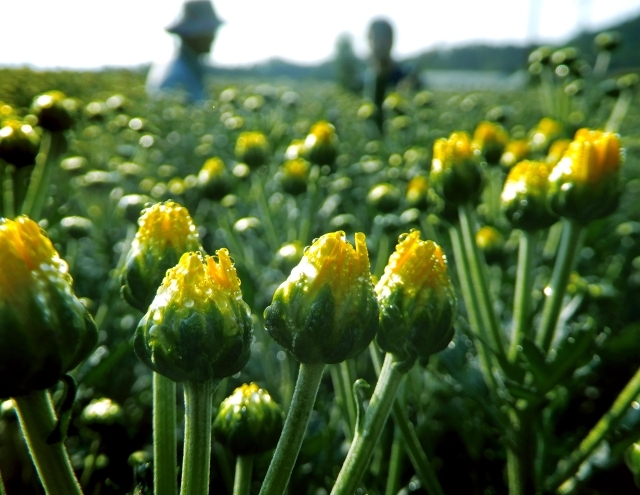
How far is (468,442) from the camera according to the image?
51.4 inches

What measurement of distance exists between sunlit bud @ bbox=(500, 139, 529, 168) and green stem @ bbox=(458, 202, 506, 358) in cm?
72

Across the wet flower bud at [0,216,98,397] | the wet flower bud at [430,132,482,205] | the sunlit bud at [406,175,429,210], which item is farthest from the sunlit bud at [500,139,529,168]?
the wet flower bud at [0,216,98,397]

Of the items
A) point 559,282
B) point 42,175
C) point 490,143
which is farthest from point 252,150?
point 559,282

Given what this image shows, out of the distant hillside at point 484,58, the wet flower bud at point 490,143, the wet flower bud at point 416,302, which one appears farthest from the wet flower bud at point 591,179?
the distant hillside at point 484,58

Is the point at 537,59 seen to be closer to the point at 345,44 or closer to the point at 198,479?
the point at 198,479

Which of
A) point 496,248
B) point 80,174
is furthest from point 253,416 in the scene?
point 80,174

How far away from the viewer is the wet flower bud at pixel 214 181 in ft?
5.30

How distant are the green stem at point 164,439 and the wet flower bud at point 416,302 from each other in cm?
20

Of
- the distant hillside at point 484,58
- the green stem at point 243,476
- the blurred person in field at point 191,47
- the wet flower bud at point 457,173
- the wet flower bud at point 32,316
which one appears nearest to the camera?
the wet flower bud at point 32,316

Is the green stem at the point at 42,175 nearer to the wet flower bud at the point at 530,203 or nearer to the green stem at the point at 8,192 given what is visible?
the green stem at the point at 8,192

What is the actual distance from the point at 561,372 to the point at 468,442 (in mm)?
541

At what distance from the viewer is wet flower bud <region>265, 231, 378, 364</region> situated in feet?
1.68

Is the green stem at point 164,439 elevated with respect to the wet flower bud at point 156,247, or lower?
lower

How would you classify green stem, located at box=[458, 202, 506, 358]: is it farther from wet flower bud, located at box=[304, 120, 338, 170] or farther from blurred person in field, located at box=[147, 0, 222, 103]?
blurred person in field, located at box=[147, 0, 222, 103]
